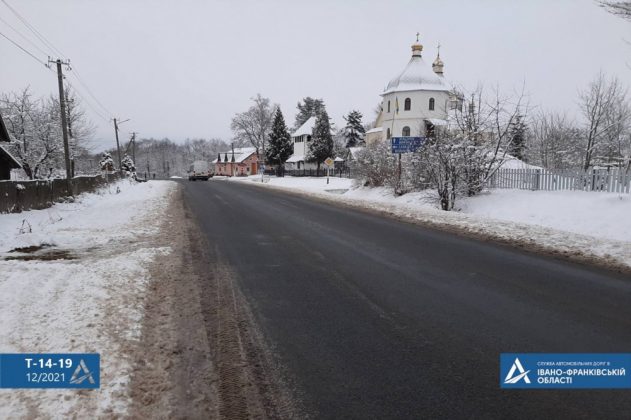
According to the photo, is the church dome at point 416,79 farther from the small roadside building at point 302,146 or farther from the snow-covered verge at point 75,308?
the snow-covered verge at point 75,308

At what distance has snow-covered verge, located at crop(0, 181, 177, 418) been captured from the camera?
3094 millimetres

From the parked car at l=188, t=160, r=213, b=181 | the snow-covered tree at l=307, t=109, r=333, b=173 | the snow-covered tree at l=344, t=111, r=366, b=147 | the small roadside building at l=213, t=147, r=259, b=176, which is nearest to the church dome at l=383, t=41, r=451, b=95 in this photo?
the snow-covered tree at l=307, t=109, r=333, b=173

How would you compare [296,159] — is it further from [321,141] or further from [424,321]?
[424,321]

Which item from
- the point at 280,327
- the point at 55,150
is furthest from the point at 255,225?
the point at 55,150

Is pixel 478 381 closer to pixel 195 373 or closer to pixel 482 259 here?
pixel 195 373

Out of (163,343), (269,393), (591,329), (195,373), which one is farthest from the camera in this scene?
(591,329)

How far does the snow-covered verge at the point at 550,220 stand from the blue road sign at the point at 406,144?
10.8 feet

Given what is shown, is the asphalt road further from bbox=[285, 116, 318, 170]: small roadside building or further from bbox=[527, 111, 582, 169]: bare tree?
bbox=[285, 116, 318, 170]: small roadside building

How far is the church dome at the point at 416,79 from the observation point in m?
52.3

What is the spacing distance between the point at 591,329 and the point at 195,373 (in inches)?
169

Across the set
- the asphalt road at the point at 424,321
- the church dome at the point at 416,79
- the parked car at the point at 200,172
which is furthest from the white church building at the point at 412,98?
the asphalt road at the point at 424,321

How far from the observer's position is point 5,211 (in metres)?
15.8

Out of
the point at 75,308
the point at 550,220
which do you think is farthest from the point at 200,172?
the point at 75,308

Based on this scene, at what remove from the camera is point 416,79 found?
52.7 meters
